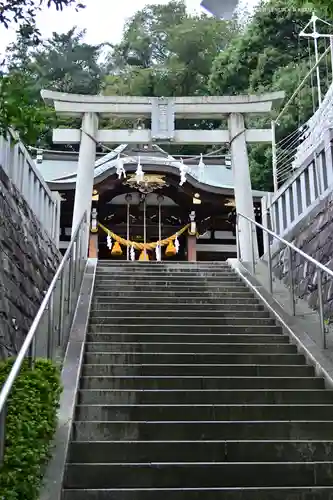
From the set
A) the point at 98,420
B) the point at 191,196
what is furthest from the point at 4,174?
the point at 191,196

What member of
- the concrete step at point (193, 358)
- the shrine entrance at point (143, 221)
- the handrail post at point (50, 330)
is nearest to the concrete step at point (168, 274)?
the concrete step at point (193, 358)

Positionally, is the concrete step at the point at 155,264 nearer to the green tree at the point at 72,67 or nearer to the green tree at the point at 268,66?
the green tree at the point at 268,66

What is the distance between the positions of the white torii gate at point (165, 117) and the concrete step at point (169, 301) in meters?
4.23

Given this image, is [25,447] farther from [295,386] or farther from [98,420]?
[295,386]

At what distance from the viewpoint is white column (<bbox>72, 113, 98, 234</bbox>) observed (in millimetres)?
11657

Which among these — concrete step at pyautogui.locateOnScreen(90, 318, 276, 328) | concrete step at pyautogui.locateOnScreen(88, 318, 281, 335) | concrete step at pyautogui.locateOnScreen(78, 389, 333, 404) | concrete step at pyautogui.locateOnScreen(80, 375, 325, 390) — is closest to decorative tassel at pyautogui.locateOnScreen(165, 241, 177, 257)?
concrete step at pyautogui.locateOnScreen(90, 318, 276, 328)

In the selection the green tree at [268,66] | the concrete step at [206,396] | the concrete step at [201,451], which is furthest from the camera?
the green tree at [268,66]

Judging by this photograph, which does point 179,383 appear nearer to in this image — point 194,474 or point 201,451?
point 201,451

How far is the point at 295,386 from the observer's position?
5312 mm

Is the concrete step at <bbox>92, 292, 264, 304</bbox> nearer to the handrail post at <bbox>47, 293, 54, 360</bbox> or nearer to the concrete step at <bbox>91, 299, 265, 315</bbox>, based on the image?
the concrete step at <bbox>91, 299, 265, 315</bbox>

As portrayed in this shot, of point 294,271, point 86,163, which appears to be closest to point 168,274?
point 294,271

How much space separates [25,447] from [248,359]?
3.09 m

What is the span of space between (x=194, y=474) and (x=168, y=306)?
366 centimetres

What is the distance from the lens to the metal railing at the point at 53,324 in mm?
3072
